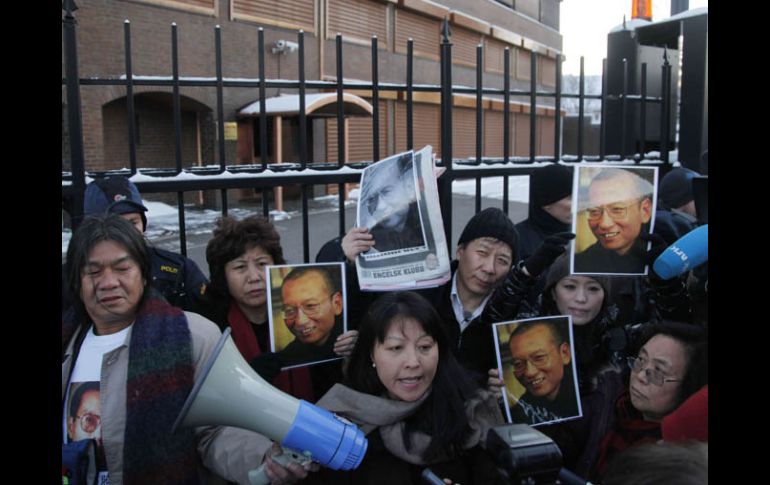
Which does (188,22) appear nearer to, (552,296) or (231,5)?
(231,5)

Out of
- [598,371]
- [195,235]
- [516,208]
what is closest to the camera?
[598,371]

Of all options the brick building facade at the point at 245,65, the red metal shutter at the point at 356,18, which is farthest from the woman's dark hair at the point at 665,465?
the red metal shutter at the point at 356,18

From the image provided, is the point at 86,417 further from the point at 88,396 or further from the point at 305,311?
the point at 305,311

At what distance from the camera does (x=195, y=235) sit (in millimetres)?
10125

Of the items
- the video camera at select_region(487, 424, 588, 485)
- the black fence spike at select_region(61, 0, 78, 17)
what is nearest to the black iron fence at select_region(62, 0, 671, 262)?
the black fence spike at select_region(61, 0, 78, 17)

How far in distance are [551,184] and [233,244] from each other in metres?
1.37

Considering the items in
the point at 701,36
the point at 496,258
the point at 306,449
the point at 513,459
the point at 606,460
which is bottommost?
the point at 606,460

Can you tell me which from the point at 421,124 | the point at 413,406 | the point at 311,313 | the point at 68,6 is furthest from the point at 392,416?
the point at 421,124

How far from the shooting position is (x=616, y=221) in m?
2.06

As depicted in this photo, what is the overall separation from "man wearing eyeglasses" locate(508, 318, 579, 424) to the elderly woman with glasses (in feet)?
0.61

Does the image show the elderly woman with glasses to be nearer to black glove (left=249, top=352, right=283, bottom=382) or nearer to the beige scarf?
the beige scarf

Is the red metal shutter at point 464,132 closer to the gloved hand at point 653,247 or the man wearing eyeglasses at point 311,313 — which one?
the gloved hand at point 653,247
